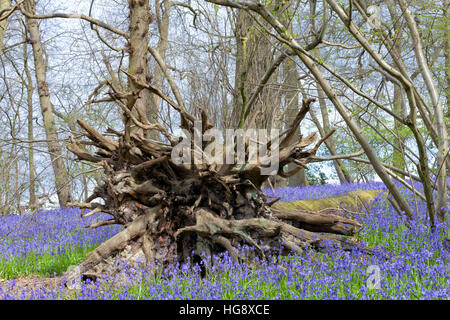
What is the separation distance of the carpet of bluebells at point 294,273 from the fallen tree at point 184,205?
23 cm

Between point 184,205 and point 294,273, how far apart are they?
4.97 feet

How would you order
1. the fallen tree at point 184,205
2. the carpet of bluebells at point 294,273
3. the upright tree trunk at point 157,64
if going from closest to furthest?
the carpet of bluebells at point 294,273 < the fallen tree at point 184,205 < the upright tree trunk at point 157,64

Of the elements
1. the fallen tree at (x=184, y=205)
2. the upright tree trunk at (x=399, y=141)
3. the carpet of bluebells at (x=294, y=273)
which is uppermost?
the upright tree trunk at (x=399, y=141)

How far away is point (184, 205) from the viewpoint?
4340 millimetres

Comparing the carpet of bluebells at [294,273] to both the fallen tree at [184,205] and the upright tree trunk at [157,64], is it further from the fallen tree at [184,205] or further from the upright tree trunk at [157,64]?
the upright tree trunk at [157,64]

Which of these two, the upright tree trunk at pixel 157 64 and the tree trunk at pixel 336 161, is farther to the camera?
the tree trunk at pixel 336 161

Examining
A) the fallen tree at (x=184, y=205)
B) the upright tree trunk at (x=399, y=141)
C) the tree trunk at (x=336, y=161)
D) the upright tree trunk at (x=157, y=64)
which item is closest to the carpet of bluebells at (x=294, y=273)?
the fallen tree at (x=184, y=205)

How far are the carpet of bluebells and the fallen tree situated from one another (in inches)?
9.1

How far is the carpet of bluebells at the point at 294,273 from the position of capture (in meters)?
2.89

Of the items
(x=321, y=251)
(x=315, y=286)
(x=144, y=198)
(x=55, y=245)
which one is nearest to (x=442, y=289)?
(x=315, y=286)

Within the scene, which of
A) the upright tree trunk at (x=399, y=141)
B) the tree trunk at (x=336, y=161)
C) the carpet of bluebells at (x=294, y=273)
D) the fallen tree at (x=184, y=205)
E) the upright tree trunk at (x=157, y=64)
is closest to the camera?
the carpet of bluebells at (x=294, y=273)

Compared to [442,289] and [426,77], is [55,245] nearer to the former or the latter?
[442,289]
